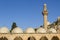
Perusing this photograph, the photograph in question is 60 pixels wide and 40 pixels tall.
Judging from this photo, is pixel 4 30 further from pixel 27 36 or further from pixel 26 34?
pixel 27 36

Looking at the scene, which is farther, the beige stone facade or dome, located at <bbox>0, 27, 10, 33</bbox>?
dome, located at <bbox>0, 27, 10, 33</bbox>

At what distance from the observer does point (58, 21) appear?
3350 cm

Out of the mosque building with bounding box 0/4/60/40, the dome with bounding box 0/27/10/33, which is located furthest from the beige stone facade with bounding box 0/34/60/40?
the dome with bounding box 0/27/10/33

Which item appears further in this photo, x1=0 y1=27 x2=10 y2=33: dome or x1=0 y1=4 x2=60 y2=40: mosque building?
x1=0 y1=27 x2=10 y2=33: dome

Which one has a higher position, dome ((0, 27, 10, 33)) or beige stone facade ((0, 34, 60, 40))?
dome ((0, 27, 10, 33))

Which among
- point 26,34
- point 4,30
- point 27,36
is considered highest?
point 4,30

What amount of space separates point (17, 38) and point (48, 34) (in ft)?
14.2

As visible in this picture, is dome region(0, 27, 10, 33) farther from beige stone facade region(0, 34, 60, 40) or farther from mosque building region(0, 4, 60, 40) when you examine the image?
beige stone facade region(0, 34, 60, 40)

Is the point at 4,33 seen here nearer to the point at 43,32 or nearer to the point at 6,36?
the point at 6,36

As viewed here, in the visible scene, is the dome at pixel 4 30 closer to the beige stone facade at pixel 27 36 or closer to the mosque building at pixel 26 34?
the mosque building at pixel 26 34

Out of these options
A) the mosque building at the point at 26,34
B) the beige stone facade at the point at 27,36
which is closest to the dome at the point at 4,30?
the mosque building at the point at 26,34

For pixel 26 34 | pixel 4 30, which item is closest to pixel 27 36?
pixel 26 34

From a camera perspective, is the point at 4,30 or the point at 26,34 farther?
the point at 4,30

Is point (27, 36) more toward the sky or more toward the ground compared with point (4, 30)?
more toward the ground
